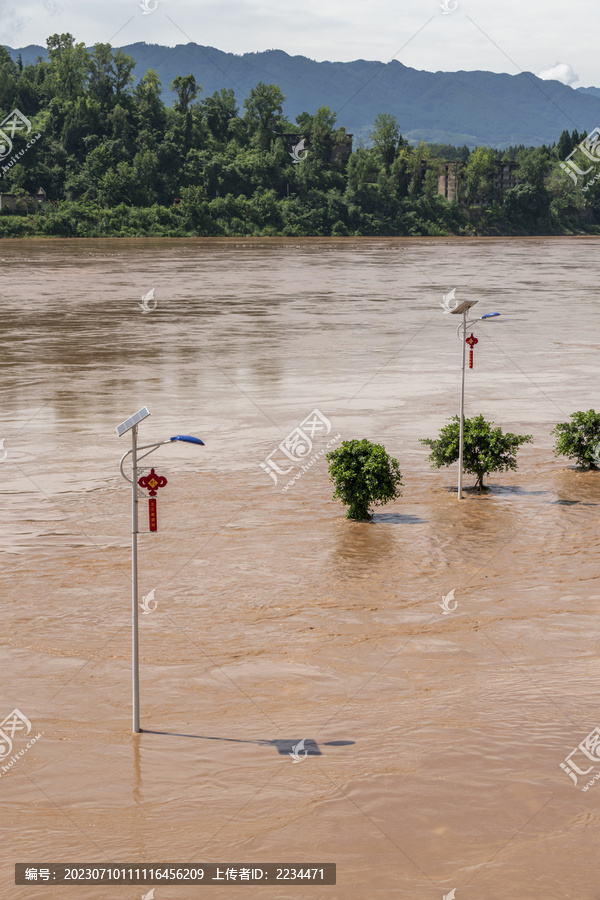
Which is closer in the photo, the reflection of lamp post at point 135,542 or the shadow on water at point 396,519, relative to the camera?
the reflection of lamp post at point 135,542

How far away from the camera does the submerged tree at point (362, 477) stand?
2300 centimetres

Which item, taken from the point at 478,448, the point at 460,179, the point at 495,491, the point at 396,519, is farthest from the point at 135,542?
the point at 460,179

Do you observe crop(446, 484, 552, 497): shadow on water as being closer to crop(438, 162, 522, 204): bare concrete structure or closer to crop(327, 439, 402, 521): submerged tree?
crop(327, 439, 402, 521): submerged tree

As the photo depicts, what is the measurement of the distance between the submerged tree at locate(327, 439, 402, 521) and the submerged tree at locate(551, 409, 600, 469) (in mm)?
6375

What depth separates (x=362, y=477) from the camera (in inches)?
911

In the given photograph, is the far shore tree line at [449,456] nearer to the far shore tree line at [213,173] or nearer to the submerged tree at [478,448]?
the submerged tree at [478,448]

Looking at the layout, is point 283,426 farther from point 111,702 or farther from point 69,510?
point 111,702

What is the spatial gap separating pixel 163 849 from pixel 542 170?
18677cm

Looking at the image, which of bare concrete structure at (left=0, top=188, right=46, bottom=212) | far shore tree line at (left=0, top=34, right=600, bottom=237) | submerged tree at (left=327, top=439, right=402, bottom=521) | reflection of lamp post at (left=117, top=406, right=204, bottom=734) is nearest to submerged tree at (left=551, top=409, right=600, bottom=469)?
submerged tree at (left=327, top=439, right=402, bottom=521)

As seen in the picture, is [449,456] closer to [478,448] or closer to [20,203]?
[478,448]

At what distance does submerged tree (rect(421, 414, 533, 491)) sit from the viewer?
2542cm

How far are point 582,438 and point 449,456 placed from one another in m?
4.29

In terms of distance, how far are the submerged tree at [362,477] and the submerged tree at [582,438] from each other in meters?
6.37

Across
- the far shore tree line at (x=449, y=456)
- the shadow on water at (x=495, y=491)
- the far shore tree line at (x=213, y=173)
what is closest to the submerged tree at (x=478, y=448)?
the far shore tree line at (x=449, y=456)
